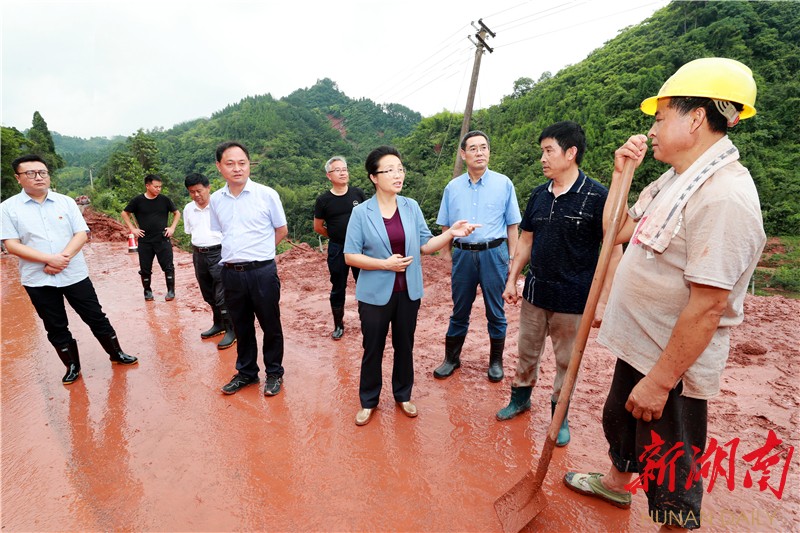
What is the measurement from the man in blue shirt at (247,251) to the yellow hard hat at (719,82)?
2724 millimetres

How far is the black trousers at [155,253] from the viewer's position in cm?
585

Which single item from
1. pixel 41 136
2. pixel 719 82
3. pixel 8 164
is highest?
pixel 41 136

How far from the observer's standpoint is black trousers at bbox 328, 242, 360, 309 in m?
4.33

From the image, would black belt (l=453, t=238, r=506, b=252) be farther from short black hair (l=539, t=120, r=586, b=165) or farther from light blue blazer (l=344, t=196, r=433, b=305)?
short black hair (l=539, t=120, r=586, b=165)

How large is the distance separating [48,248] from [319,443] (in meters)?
2.94

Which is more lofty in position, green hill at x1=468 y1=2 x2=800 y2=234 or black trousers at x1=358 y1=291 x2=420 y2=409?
green hill at x1=468 y1=2 x2=800 y2=234

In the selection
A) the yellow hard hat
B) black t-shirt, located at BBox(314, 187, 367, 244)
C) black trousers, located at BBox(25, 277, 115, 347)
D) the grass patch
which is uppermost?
the yellow hard hat

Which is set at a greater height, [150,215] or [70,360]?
[150,215]

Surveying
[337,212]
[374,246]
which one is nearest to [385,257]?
[374,246]

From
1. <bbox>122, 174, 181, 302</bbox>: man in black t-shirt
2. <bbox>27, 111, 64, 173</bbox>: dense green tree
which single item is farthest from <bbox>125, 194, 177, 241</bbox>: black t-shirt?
<bbox>27, 111, 64, 173</bbox>: dense green tree

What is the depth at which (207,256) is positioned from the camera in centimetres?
448

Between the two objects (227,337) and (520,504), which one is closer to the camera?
(520,504)

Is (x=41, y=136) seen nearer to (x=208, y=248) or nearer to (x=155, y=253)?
(x=155, y=253)

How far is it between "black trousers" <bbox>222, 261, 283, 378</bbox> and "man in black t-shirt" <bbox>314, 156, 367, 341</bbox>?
43.7 inches
